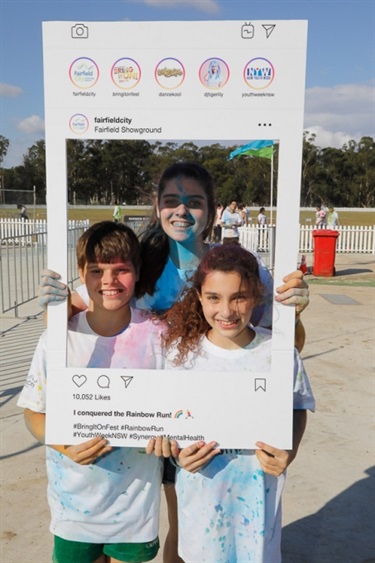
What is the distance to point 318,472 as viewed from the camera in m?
3.80

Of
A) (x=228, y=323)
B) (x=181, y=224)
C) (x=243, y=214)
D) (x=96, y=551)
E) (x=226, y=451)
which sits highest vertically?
(x=181, y=224)

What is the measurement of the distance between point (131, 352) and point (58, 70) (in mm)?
943

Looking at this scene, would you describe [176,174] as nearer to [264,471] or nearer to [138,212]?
[138,212]

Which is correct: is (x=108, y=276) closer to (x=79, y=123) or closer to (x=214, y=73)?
(x=79, y=123)

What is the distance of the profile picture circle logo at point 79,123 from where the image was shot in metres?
1.72

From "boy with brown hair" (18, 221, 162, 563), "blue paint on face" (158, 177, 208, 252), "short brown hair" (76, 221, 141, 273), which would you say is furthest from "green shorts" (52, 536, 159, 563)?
"blue paint on face" (158, 177, 208, 252)

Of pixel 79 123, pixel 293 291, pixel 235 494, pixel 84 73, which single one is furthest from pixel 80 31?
pixel 235 494

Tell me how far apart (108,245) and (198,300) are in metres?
0.37

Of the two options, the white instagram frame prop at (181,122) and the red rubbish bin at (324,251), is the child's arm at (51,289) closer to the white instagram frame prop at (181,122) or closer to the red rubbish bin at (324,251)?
the white instagram frame prop at (181,122)

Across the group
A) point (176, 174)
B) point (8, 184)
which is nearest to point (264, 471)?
point (176, 174)

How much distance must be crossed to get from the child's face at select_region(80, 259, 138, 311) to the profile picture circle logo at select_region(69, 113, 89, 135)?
0.45 m

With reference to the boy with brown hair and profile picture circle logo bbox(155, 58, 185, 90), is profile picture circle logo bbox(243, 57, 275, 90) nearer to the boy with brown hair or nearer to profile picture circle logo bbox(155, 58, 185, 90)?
profile picture circle logo bbox(155, 58, 185, 90)

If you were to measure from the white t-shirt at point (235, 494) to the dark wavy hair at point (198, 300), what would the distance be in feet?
0.13

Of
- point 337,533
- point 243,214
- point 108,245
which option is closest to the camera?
point 108,245
